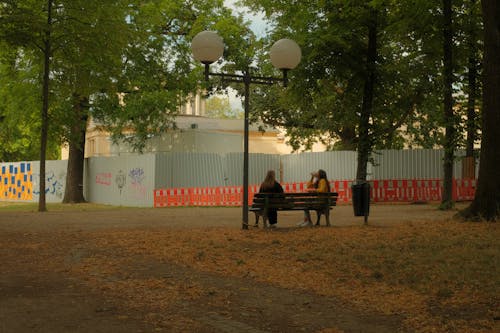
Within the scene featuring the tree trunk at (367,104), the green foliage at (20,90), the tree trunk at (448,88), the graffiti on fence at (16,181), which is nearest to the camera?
the tree trunk at (448,88)

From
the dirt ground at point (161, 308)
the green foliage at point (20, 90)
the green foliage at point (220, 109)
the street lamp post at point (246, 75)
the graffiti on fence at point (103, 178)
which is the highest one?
the green foliage at point (220, 109)

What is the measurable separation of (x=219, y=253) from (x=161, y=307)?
4.01 meters

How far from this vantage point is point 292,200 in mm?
14844

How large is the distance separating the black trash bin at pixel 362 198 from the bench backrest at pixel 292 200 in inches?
54.0

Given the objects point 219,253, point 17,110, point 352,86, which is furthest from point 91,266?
point 17,110

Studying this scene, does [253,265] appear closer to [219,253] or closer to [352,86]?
[219,253]

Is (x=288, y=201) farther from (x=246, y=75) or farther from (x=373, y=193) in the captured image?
(x=373, y=193)

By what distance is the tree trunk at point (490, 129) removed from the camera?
14570 millimetres

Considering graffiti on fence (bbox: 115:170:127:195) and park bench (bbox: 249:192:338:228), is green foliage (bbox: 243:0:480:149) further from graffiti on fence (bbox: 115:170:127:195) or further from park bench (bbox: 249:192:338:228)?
graffiti on fence (bbox: 115:170:127:195)

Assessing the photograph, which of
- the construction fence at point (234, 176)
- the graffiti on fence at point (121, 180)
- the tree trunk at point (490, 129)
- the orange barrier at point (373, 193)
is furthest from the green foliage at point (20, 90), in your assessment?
the tree trunk at point (490, 129)

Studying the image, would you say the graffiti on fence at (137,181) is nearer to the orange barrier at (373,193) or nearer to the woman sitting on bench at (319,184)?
the orange barrier at (373,193)

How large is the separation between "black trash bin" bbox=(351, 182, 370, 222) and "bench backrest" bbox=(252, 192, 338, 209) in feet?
4.50

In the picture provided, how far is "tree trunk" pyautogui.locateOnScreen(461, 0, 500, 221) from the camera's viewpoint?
14.6 m

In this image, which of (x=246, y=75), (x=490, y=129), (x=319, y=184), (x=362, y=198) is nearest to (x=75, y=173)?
(x=319, y=184)
